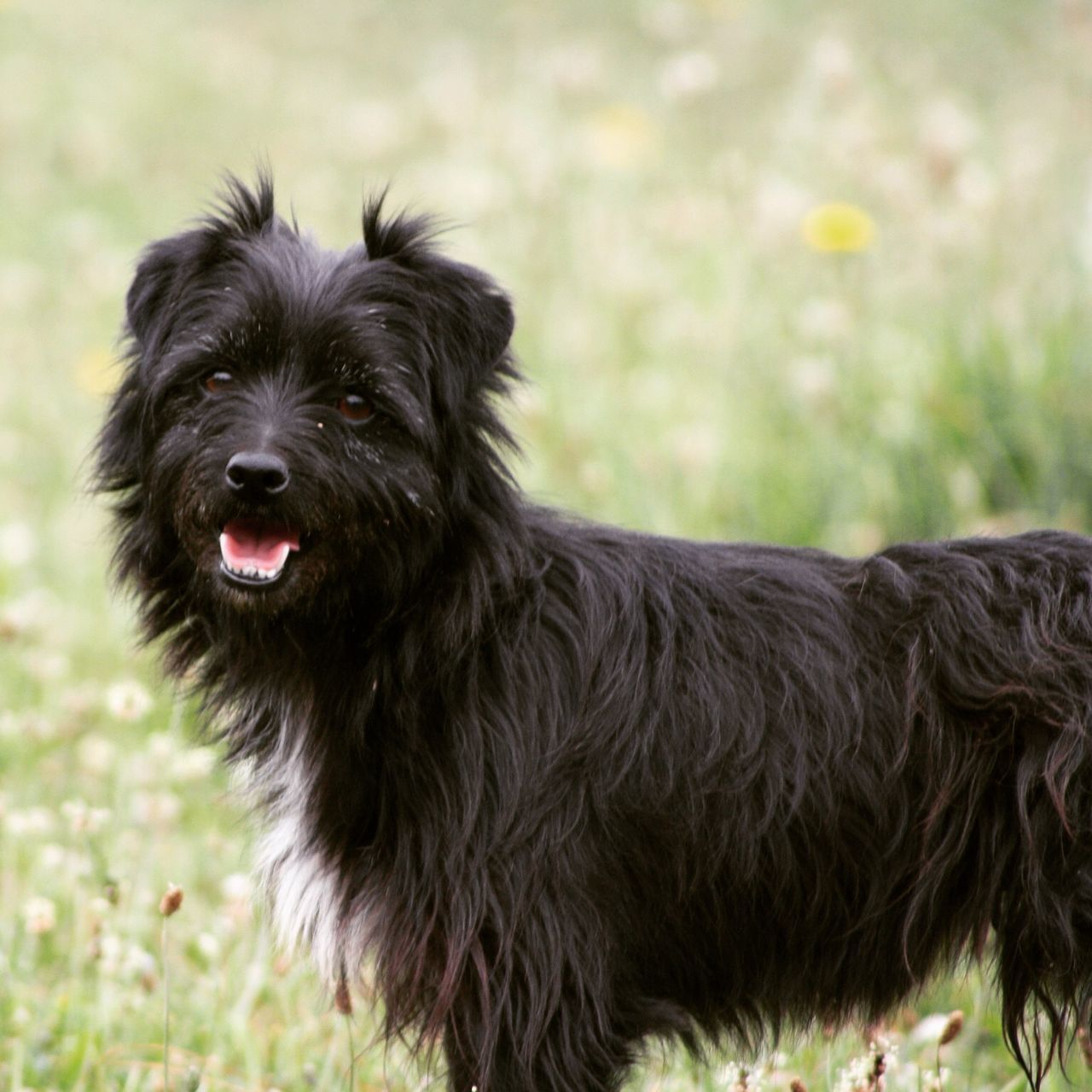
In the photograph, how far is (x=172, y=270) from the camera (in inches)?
125

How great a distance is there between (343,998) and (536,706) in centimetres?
80

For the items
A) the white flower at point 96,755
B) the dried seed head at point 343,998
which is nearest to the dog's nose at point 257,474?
the dried seed head at point 343,998

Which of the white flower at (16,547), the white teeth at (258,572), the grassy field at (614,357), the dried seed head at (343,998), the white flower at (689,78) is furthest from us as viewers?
the white flower at (689,78)

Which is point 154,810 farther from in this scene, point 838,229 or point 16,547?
point 838,229

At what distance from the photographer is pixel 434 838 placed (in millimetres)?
2982

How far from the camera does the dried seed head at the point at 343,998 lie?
10.6ft

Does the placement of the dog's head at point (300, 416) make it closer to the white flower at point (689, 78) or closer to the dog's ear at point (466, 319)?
the dog's ear at point (466, 319)

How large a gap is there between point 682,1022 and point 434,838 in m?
0.65

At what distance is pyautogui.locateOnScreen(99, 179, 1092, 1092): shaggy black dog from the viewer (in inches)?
117

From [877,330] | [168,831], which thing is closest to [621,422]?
[877,330]

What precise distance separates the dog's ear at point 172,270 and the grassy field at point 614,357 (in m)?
0.29

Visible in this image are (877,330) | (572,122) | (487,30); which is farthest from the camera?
(487,30)

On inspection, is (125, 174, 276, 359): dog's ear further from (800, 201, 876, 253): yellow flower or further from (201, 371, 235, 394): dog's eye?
(800, 201, 876, 253): yellow flower

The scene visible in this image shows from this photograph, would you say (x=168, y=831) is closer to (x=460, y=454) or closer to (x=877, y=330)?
(x=460, y=454)
